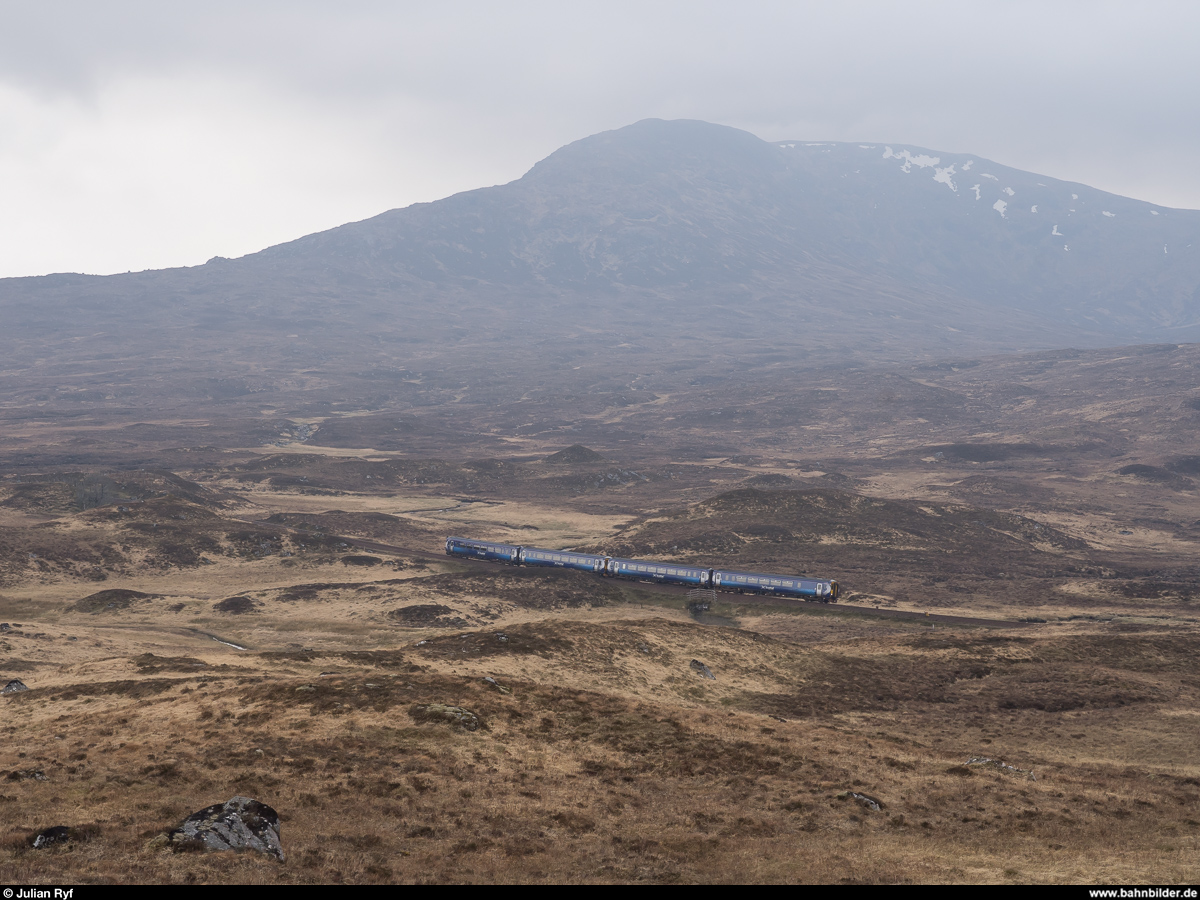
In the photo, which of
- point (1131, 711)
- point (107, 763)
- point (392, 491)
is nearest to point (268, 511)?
point (392, 491)

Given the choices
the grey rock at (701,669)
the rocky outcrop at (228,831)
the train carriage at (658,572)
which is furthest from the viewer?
the train carriage at (658,572)

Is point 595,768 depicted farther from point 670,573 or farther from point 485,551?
point 485,551

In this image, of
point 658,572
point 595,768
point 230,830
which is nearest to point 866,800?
point 595,768

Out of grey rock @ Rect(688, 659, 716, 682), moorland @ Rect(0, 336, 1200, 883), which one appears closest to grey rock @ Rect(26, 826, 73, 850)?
moorland @ Rect(0, 336, 1200, 883)

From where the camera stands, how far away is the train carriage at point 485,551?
9656 centimetres

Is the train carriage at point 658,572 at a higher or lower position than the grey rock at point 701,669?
lower

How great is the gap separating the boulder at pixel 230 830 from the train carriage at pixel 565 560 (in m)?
67.5

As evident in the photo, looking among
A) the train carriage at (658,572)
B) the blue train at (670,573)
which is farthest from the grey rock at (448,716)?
the blue train at (670,573)

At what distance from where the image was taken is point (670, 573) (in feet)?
291

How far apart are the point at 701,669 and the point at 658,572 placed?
32985 millimetres

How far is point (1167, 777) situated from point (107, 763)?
42766mm

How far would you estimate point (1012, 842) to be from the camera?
2817cm

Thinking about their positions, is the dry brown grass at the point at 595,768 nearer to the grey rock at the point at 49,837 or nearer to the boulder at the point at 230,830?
the grey rock at the point at 49,837

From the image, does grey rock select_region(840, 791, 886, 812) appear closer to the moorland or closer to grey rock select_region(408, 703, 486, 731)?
the moorland
